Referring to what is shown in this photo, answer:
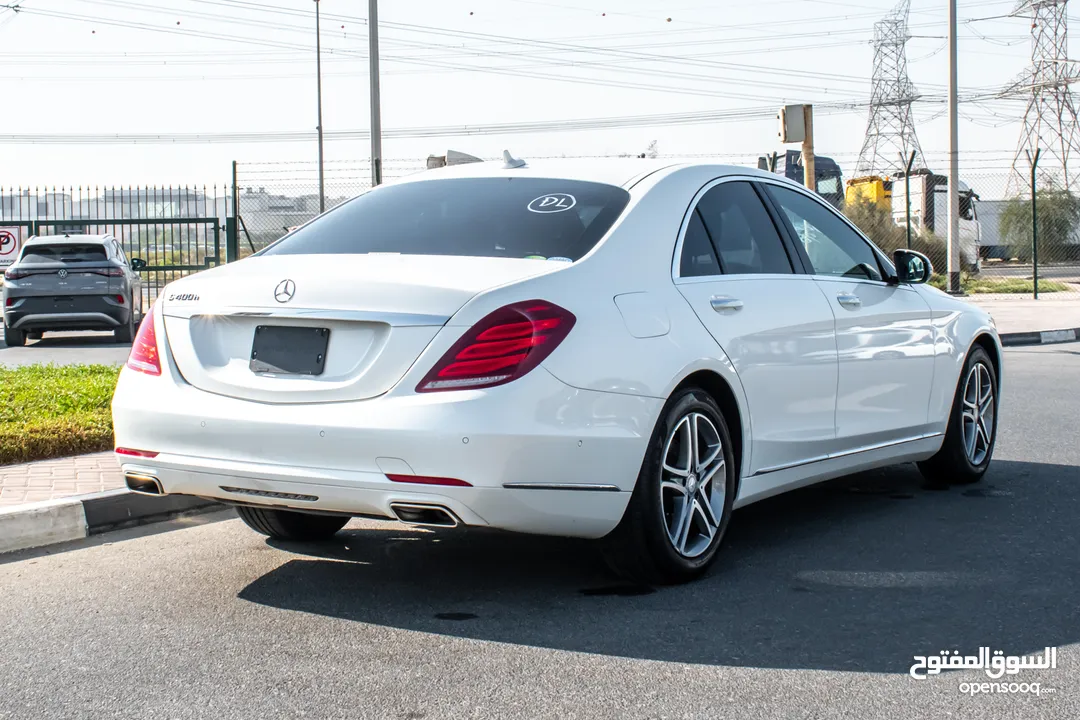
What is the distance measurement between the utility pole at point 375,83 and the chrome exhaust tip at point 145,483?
40.3 ft

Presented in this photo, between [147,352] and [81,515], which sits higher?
[147,352]

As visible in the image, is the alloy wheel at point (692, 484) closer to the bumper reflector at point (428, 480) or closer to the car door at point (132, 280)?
the bumper reflector at point (428, 480)

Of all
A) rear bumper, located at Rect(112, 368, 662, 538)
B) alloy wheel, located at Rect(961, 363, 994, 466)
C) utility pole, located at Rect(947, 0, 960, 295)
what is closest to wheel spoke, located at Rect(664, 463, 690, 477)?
rear bumper, located at Rect(112, 368, 662, 538)

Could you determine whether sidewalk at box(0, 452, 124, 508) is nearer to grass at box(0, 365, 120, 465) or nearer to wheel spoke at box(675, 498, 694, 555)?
grass at box(0, 365, 120, 465)

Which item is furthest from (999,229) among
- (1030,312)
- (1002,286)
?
(1030,312)

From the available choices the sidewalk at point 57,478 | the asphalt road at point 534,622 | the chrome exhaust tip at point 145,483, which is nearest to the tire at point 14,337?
the sidewalk at point 57,478

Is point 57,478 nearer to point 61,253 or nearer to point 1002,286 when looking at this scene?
point 61,253

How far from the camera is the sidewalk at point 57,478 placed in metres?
6.26

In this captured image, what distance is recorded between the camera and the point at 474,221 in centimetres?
509

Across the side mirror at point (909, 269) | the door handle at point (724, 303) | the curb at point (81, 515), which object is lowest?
the curb at point (81, 515)

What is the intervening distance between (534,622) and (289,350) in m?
1.23

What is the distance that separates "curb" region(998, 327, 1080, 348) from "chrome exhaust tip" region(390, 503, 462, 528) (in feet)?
46.5

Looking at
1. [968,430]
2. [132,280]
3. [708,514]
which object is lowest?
[708,514]

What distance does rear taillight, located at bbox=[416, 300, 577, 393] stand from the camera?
426 cm
